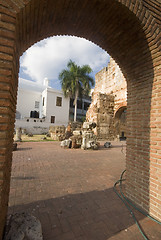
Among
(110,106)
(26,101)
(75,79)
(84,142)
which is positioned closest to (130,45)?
(84,142)

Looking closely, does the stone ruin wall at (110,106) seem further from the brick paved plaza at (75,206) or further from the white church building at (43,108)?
the white church building at (43,108)

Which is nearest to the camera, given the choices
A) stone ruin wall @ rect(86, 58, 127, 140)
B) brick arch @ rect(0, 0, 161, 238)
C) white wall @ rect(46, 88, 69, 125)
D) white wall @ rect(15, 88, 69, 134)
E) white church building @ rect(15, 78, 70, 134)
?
brick arch @ rect(0, 0, 161, 238)

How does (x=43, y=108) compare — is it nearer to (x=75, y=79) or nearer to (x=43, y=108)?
(x=43, y=108)

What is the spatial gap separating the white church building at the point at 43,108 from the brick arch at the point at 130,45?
67.9 feet

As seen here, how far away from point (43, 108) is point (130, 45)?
24456 millimetres

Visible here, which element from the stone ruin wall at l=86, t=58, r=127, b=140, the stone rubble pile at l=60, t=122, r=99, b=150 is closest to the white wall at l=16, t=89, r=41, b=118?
the stone ruin wall at l=86, t=58, r=127, b=140

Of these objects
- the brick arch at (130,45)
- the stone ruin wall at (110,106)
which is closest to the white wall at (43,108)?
the stone ruin wall at (110,106)

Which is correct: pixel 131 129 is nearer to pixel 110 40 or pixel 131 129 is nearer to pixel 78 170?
pixel 110 40

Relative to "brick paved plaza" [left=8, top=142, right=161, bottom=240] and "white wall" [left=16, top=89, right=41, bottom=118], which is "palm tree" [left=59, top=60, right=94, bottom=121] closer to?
"white wall" [left=16, top=89, right=41, bottom=118]

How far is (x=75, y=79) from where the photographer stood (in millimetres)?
24266

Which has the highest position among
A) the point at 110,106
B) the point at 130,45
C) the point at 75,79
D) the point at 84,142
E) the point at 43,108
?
the point at 75,79

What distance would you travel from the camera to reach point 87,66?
24.6m

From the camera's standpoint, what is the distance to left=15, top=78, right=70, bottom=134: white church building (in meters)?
23.0

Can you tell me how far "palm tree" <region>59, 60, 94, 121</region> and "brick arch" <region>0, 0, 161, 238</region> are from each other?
2187cm
